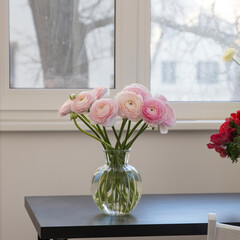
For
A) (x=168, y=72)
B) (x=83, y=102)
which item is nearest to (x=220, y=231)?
(x=83, y=102)

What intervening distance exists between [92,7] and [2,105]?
24.0 inches

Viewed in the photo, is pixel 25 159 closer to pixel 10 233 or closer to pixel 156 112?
pixel 10 233

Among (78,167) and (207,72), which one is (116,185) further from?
(207,72)

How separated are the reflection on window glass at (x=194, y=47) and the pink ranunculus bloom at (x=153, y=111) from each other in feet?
3.45

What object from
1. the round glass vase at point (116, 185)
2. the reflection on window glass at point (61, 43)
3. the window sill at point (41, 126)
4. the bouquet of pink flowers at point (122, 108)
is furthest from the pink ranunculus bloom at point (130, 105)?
the reflection on window glass at point (61, 43)

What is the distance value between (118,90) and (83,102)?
0.99 metres

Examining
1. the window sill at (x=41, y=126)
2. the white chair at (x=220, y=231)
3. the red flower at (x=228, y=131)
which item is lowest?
the white chair at (x=220, y=231)

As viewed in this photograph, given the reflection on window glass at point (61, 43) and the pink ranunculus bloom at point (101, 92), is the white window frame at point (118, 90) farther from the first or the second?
the pink ranunculus bloom at point (101, 92)

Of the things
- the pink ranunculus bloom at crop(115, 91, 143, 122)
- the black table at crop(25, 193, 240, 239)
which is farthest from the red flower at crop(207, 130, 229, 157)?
the pink ranunculus bloom at crop(115, 91, 143, 122)

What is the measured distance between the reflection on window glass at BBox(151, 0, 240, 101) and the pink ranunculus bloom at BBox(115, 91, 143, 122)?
3.45 feet

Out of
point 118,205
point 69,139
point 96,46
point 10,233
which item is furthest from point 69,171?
point 118,205

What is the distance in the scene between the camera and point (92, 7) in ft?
9.62

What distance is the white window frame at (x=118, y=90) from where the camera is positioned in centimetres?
283

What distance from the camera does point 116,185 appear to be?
203 cm
